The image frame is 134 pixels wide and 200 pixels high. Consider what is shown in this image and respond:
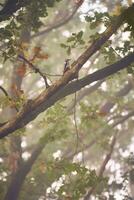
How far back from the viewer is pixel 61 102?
28.6 feet

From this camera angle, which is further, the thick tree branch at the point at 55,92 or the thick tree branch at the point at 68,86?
the thick tree branch at the point at 55,92

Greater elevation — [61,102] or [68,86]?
[61,102]

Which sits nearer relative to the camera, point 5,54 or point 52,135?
point 5,54

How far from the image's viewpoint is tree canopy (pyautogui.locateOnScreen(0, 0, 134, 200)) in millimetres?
4645

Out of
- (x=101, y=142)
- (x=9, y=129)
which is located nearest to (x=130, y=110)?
(x=101, y=142)

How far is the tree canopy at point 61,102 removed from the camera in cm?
464

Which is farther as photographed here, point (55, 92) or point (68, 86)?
point (68, 86)

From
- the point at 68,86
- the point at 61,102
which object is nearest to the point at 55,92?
the point at 68,86

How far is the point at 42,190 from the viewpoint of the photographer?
10.1 meters

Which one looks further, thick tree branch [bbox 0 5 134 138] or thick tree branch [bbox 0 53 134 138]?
thick tree branch [bbox 0 53 134 138]

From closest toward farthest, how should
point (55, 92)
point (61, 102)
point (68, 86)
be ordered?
point (55, 92)
point (68, 86)
point (61, 102)

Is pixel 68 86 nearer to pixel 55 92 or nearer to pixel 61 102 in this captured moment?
pixel 55 92

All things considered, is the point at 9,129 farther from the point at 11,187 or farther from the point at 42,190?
the point at 42,190

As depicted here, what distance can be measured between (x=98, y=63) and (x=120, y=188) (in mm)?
4227
